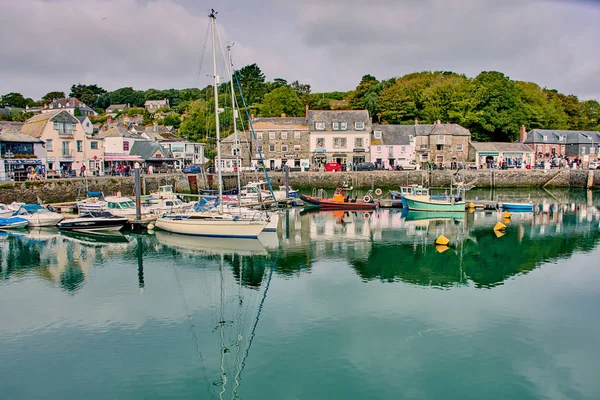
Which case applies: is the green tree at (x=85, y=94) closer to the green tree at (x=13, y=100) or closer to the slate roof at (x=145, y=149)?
the green tree at (x=13, y=100)

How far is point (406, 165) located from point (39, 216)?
4591 centimetres

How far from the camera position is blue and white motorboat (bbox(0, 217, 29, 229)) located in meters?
33.4

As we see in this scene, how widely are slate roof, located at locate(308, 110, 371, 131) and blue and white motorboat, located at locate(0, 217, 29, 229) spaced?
38.9m

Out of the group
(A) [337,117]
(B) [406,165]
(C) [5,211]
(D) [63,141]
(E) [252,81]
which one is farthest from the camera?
(E) [252,81]

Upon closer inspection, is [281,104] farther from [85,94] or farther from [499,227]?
[85,94]

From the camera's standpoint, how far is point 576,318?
17391 mm

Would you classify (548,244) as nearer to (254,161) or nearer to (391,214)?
(391,214)

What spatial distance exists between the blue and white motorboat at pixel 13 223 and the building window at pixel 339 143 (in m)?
40.2

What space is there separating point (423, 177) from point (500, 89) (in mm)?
24807

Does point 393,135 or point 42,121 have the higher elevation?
point 42,121

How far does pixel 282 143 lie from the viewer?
211ft

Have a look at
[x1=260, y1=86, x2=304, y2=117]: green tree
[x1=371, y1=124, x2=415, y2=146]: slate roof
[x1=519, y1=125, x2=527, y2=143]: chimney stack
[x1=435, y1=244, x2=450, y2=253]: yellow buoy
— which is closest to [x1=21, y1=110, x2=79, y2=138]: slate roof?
[x1=260, y1=86, x2=304, y2=117]: green tree

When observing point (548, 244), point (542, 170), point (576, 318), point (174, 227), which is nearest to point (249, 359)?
point (576, 318)

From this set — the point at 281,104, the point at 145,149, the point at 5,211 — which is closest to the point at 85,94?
the point at 281,104
